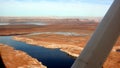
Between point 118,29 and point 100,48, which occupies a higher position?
point 118,29

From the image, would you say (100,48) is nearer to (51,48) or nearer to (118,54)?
(118,54)

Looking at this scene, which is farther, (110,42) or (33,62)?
(33,62)

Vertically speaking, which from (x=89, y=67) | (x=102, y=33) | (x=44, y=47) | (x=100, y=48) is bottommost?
(x=44, y=47)

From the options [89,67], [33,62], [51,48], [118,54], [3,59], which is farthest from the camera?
[51,48]

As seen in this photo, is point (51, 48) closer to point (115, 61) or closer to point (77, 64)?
point (115, 61)

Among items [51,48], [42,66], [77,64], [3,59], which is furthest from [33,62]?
[77,64]

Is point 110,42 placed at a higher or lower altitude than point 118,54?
higher

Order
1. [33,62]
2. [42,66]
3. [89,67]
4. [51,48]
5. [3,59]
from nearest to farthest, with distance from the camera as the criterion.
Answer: [89,67] < [42,66] < [33,62] < [3,59] < [51,48]

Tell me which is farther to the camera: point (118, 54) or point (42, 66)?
point (118, 54)

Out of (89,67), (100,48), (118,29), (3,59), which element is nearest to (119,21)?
(118,29)
